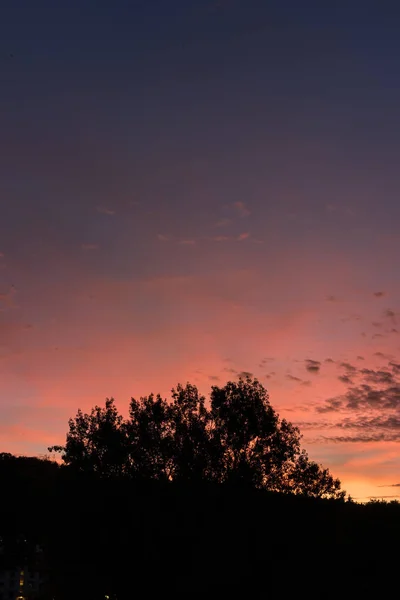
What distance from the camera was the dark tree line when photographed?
43.9 meters

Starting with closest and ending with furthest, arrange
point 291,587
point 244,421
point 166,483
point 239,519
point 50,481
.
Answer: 1. point 291,587
2. point 239,519
3. point 166,483
4. point 50,481
5. point 244,421

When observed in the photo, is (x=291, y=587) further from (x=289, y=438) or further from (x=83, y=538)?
(x=289, y=438)

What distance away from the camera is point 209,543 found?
25.7 meters

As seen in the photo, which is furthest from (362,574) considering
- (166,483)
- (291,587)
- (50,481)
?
(50,481)

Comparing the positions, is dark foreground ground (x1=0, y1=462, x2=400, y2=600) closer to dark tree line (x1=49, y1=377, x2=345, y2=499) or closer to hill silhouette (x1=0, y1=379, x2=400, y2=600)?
hill silhouette (x1=0, y1=379, x2=400, y2=600)

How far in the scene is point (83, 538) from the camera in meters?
30.8

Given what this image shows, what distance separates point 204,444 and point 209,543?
1900 cm

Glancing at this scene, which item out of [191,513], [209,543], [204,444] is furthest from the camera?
[204,444]

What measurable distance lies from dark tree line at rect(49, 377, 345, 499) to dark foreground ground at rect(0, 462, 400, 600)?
376 inches

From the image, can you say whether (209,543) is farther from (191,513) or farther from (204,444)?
(204,444)

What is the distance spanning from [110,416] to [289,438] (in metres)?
14.8

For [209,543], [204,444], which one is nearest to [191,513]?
[209,543]

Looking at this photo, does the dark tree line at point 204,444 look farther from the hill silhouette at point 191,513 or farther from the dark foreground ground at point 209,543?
the dark foreground ground at point 209,543

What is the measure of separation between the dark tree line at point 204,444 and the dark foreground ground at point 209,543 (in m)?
9.56
